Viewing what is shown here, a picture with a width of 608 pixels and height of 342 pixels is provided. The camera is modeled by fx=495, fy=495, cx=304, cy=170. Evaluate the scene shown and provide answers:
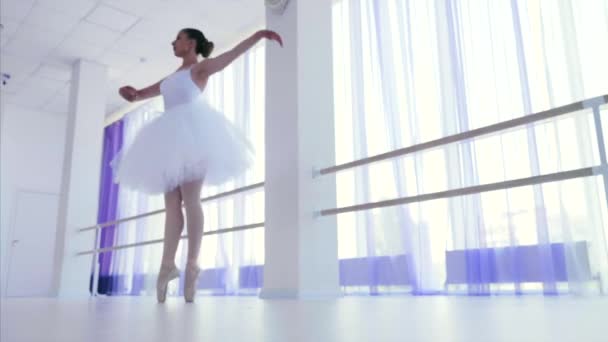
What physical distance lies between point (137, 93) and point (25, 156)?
4.58 metres

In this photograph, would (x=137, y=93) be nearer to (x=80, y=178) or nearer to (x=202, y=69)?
(x=202, y=69)

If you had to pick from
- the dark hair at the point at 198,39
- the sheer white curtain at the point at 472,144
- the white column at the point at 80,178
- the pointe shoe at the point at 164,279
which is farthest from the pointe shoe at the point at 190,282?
the white column at the point at 80,178

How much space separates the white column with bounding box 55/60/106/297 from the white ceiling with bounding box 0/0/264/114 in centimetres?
25

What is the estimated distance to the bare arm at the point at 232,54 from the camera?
5.68 feet

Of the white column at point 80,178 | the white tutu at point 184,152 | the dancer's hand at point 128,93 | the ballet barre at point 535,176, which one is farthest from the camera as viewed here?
the white column at point 80,178

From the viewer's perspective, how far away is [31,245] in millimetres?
5609

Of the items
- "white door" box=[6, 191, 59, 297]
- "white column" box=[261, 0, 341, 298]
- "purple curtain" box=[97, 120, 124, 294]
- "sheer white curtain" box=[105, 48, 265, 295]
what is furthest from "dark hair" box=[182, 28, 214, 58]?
"white door" box=[6, 191, 59, 297]

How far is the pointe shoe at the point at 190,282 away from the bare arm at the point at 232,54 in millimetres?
730

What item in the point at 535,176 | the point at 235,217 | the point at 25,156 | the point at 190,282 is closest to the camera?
the point at 535,176

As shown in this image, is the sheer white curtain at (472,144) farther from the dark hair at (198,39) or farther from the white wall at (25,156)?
the white wall at (25,156)

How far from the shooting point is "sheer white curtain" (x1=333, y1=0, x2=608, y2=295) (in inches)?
77.8

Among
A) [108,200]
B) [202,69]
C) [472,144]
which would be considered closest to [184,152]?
[202,69]

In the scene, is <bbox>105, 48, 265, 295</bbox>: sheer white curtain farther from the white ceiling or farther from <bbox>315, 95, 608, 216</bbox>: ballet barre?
<bbox>315, 95, 608, 216</bbox>: ballet barre

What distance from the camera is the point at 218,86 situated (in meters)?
4.37
